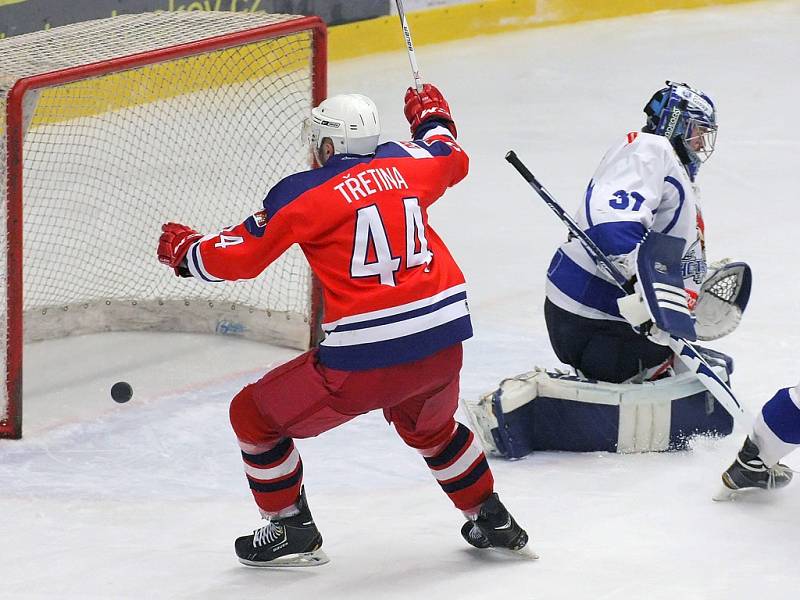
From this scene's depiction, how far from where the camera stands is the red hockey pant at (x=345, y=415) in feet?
9.58

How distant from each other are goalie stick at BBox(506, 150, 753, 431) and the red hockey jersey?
0.66 m

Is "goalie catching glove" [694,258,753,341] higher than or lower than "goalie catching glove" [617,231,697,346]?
lower

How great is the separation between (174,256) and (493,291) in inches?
86.1

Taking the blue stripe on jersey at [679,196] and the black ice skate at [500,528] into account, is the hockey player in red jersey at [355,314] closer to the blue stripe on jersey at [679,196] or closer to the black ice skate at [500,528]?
the black ice skate at [500,528]

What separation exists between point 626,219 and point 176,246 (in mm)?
1088

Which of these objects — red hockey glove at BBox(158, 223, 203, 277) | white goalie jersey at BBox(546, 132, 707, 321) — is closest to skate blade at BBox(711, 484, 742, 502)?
white goalie jersey at BBox(546, 132, 707, 321)

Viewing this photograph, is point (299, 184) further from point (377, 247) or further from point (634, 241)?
point (634, 241)

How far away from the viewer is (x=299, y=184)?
2.88m

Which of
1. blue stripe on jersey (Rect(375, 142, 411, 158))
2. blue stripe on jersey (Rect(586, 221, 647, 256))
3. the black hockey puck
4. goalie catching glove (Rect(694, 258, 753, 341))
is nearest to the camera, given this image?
blue stripe on jersey (Rect(375, 142, 411, 158))

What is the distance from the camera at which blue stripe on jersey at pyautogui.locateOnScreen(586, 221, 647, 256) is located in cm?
350

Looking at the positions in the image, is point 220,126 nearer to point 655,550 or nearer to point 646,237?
point 646,237

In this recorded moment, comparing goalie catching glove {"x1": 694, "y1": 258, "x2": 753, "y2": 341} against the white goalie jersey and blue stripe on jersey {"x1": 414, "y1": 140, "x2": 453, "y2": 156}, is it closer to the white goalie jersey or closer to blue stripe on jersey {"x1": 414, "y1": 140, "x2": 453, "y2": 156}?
the white goalie jersey

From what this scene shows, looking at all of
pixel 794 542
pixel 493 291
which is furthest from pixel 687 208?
pixel 493 291

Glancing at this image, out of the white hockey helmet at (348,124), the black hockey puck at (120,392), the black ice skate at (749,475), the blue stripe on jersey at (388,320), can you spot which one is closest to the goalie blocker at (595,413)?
the black ice skate at (749,475)
